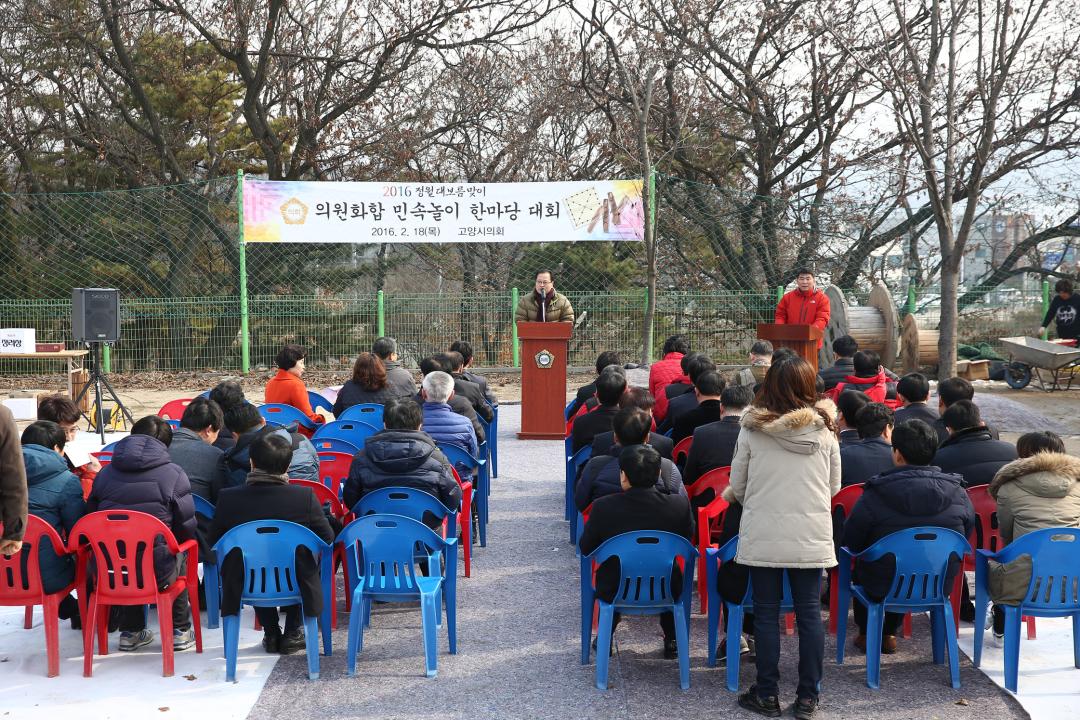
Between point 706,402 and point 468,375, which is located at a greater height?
point 468,375

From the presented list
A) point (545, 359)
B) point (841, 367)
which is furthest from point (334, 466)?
point (545, 359)

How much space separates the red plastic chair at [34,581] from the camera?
151 inches

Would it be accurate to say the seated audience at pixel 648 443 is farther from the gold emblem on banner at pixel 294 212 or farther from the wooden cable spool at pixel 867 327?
the gold emblem on banner at pixel 294 212

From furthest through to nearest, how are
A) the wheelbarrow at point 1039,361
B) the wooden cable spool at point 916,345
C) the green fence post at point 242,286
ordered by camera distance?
1. the wooden cable spool at point 916,345
2. the green fence post at point 242,286
3. the wheelbarrow at point 1039,361

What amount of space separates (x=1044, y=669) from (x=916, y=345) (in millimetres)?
10310

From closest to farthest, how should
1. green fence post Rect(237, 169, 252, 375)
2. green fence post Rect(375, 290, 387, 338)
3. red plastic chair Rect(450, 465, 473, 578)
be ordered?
1. red plastic chair Rect(450, 465, 473, 578)
2. green fence post Rect(237, 169, 252, 375)
3. green fence post Rect(375, 290, 387, 338)

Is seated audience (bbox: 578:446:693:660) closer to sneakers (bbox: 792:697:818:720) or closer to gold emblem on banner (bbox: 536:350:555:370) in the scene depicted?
sneakers (bbox: 792:697:818:720)

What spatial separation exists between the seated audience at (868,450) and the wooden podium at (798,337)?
164 inches

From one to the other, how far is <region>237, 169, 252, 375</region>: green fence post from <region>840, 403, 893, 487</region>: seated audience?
420 inches

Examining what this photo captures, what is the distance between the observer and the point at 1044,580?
3.79 m

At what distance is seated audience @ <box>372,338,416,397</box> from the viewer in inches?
276

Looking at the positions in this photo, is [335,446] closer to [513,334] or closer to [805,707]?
[805,707]

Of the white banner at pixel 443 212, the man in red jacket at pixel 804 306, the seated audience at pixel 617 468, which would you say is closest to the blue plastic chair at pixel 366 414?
the seated audience at pixel 617 468


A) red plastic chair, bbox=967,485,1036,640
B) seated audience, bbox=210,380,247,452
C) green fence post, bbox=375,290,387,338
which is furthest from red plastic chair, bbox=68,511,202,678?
green fence post, bbox=375,290,387,338
